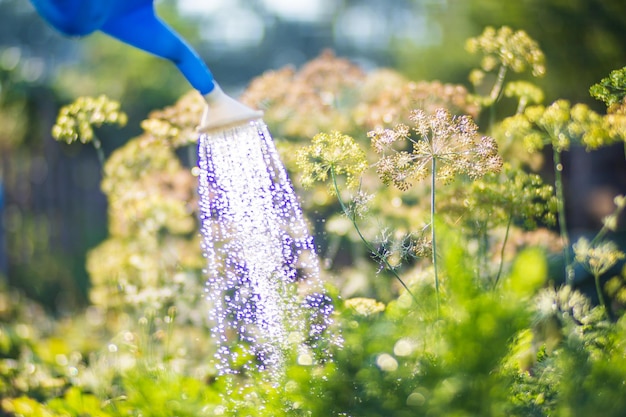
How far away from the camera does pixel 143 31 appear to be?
173 centimetres

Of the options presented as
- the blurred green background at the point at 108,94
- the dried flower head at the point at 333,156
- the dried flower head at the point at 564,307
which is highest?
the dried flower head at the point at 333,156

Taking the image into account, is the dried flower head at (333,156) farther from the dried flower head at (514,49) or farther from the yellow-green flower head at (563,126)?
the dried flower head at (514,49)

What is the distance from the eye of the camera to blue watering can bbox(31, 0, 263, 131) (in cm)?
148

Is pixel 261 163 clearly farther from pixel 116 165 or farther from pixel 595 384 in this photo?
pixel 116 165

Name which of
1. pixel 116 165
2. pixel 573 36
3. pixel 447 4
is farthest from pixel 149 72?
pixel 116 165

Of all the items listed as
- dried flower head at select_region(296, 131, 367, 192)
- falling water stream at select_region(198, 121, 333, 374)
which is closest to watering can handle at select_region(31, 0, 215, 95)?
falling water stream at select_region(198, 121, 333, 374)

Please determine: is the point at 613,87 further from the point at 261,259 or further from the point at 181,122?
the point at 181,122

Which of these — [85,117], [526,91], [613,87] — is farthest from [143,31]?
[526,91]

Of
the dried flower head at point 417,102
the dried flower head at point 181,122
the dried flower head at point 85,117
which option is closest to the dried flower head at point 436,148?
the dried flower head at point 417,102

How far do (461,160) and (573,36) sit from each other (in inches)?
117

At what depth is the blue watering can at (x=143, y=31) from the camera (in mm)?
1484

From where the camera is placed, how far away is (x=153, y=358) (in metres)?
2.57

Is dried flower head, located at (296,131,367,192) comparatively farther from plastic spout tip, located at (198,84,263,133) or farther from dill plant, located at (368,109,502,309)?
plastic spout tip, located at (198,84,263,133)

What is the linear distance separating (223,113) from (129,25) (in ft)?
0.98
